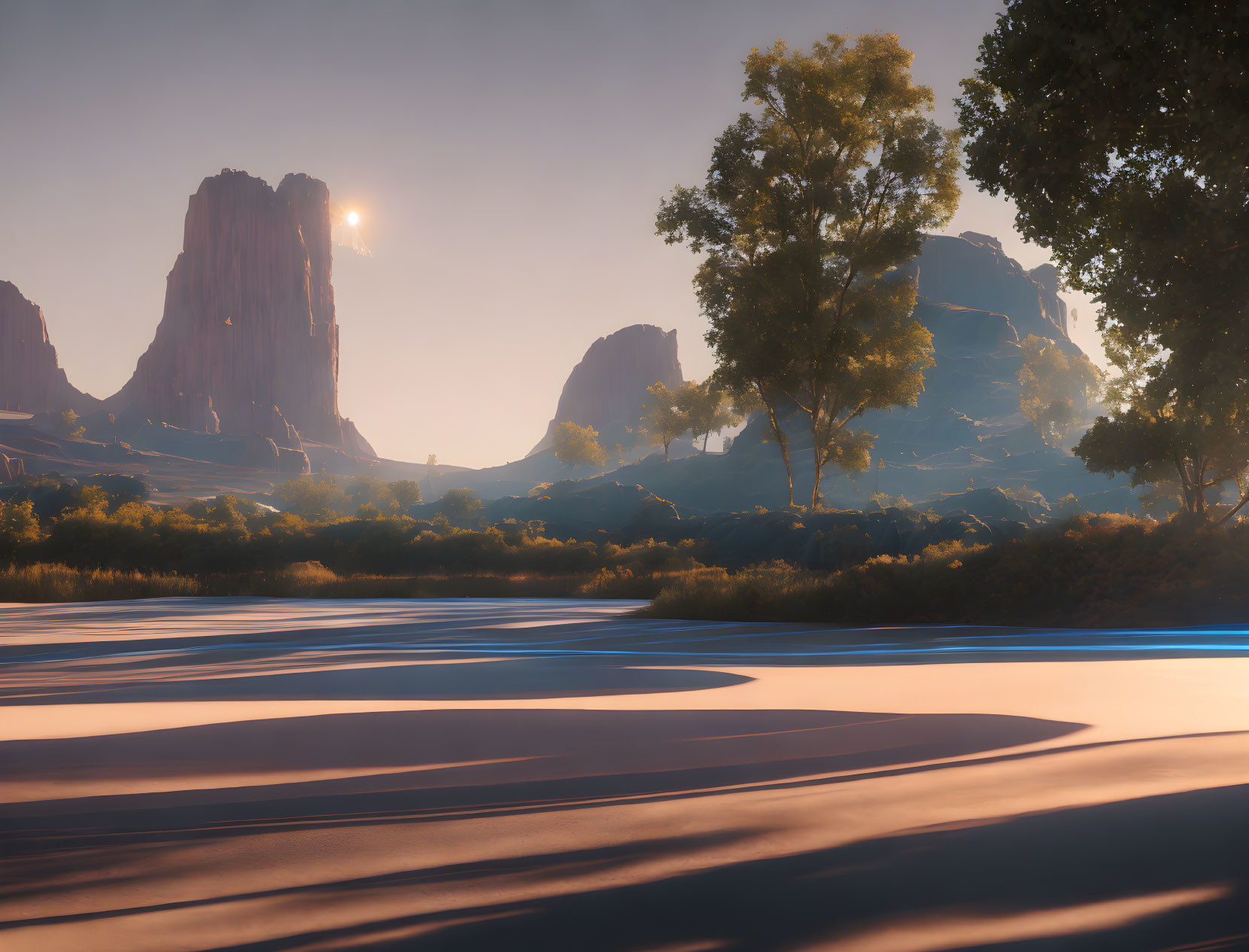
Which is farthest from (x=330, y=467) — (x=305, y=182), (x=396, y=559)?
(x=396, y=559)

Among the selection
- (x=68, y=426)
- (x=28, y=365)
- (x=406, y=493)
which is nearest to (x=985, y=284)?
(x=406, y=493)

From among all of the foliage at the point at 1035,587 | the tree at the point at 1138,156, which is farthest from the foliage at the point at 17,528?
the tree at the point at 1138,156

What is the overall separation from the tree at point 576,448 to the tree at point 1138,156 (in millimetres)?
98709

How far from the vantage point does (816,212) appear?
20.1m

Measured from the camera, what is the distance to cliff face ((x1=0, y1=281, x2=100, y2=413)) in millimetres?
165875

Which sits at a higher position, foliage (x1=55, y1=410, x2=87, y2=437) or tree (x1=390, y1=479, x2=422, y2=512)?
foliage (x1=55, y1=410, x2=87, y2=437)

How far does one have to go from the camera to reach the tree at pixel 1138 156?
5883 mm

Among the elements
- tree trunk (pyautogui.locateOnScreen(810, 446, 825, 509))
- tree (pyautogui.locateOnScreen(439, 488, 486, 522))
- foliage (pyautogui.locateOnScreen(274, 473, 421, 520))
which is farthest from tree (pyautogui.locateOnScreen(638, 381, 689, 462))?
tree trunk (pyautogui.locateOnScreen(810, 446, 825, 509))

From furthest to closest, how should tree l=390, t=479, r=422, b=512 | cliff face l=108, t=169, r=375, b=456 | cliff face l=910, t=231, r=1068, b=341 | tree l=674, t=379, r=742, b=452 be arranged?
cliff face l=910, t=231, r=1068, b=341 < cliff face l=108, t=169, r=375, b=456 < tree l=674, t=379, r=742, b=452 < tree l=390, t=479, r=422, b=512

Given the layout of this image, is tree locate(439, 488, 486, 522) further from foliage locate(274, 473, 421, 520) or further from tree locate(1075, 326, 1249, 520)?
tree locate(1075, 326, 1249, 520)

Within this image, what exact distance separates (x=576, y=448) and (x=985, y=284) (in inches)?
4827

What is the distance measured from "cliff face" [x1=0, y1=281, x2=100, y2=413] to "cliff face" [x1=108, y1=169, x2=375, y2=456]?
16.4 meters

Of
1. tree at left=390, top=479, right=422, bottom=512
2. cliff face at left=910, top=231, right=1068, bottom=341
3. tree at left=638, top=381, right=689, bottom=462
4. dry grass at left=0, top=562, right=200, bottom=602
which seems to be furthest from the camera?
cliff face at left=910, top=231, right=1068, bottom=341

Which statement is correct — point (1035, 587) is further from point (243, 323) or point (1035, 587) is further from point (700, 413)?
point (243, 323)
